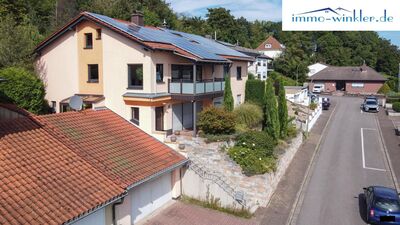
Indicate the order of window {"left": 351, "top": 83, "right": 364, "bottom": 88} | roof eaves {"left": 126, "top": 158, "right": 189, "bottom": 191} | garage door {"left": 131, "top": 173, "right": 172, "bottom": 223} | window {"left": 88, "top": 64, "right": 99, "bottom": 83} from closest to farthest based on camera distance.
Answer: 1. roof eaves {"left": 126, "top": 158, "right": 189, "bottom": 191}
2. garage door {"left": 131, "top": 173, "right": 172, "bottom": 223}
3. window {"left": 88, "top": 64, "right": 99, "bottom": 83}
4. window {"left": 351, "top": 83, "right": 364, "bottom": 88}

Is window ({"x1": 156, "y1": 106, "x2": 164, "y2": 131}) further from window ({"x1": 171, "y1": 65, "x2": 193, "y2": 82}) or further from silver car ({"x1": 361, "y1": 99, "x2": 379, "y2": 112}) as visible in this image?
silver car ({"x1": 361, "y1": 99, "x2": 379, "y2": 112})

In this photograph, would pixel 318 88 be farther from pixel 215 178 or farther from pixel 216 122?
pixel 215 178

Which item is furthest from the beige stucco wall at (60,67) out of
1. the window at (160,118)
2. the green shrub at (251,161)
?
the green shrub at (251,161)

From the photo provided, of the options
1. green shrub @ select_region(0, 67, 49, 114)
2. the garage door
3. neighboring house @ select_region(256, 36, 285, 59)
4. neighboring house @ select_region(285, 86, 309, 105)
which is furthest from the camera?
neighboring house @ select_region(256, 36, 285, 59)

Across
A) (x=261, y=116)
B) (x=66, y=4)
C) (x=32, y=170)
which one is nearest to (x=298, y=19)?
(x=32, y=170)

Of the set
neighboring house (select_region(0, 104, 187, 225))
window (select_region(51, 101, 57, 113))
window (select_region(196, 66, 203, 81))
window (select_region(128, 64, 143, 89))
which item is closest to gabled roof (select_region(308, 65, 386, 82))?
window (select_region(196, 66, 203, 81))

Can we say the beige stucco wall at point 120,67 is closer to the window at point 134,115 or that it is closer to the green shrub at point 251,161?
the window at point 134,115
